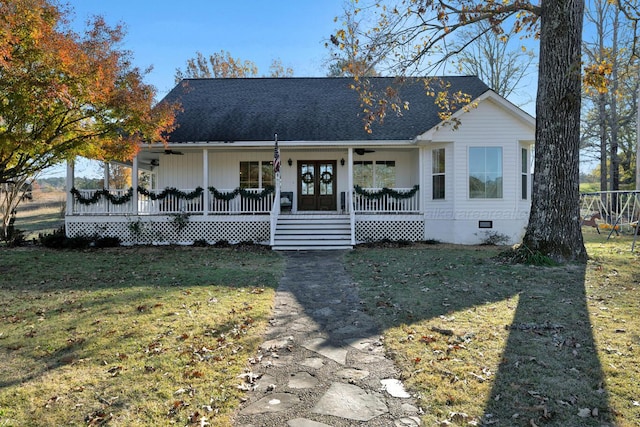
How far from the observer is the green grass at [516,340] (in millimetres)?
3199

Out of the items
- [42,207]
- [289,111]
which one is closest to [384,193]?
[289,111]

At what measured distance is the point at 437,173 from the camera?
46.9 feet

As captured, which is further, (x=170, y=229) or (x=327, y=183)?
(x=327, y=183)

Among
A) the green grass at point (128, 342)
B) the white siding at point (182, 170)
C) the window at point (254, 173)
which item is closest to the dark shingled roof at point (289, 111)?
the white siding at point (182, 170)

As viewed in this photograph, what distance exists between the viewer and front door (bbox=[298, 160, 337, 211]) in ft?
53.2

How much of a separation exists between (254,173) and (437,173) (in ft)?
22.8

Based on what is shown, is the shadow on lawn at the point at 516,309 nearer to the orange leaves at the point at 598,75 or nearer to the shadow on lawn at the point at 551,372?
the shadow on lawn at the point at 551,372

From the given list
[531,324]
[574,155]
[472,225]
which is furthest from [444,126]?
[531,324]

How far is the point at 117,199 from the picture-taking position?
14.0m

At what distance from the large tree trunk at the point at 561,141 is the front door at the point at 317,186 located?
8.53 meters

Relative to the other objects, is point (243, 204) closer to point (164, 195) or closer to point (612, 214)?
point (164, 195)

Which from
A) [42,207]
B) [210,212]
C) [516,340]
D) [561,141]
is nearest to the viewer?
[516,340]

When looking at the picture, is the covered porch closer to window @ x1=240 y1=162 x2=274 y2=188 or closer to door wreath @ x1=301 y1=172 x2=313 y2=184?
window @ x1=240 y1=162 x2=274 y2=188

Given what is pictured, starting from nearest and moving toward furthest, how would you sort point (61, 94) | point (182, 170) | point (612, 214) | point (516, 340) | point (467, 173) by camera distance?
1. point (516, 340)
2. point (61, 94)
3. point (467, 173)
4. point (182, 170)
5. point (612, 214)
